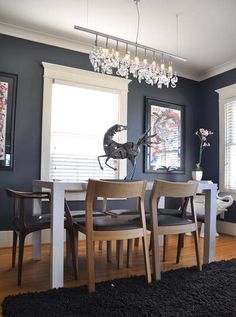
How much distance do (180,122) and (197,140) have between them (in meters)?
0.48

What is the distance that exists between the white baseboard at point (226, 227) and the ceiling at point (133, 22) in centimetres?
257

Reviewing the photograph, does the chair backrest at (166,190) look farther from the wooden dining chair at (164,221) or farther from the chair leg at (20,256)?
the chair leg at (20,256)

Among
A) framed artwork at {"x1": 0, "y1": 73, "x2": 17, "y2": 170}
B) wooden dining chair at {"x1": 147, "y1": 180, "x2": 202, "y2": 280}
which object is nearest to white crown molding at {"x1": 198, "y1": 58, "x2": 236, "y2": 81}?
wooden dining chair at {"x1": 147, "y1": 180, "x2": 202, "y2": 280}

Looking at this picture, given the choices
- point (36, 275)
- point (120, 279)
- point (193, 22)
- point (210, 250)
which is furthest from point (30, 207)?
point (193, 22)

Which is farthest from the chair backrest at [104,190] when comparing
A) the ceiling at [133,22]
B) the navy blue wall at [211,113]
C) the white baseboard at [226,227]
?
the navy blue wall at [211,113]

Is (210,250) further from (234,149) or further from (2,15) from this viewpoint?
(2,15)

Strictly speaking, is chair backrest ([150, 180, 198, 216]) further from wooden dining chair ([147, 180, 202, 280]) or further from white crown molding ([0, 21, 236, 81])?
white crown molding ([0, 21, 236, 81])

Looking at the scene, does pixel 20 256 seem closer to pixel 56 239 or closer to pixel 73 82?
pixel 56 239

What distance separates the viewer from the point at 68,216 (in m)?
2.42

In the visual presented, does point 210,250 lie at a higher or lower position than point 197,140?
lower

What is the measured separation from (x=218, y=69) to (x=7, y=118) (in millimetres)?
3428

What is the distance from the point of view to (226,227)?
4.60 metres

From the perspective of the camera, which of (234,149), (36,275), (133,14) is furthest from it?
(234,149)

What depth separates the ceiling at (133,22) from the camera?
3164mm
